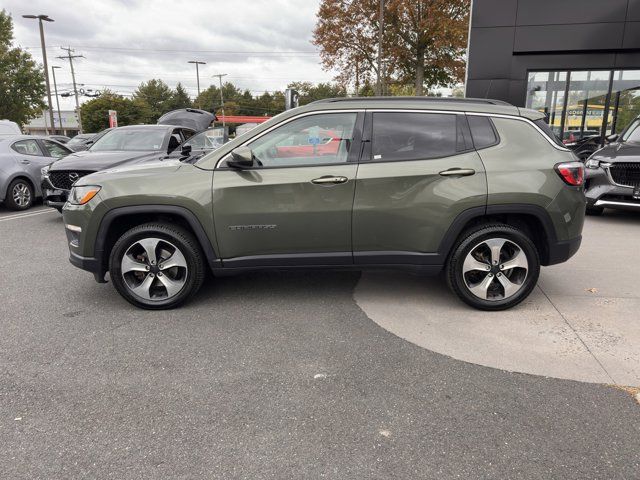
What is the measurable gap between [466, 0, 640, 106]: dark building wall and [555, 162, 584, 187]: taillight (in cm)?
1015

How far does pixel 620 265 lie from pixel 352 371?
4.12 metres

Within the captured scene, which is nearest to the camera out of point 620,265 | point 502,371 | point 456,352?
point 502,371

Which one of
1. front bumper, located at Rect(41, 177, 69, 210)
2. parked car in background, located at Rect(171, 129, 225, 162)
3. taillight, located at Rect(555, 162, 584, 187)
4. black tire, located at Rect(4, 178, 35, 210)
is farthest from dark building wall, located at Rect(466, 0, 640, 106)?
black tire, located at Rect(4, 178, 35, 210)

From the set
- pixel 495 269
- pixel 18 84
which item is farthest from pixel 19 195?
pixel 18 84

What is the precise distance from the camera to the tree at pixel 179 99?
107438mm

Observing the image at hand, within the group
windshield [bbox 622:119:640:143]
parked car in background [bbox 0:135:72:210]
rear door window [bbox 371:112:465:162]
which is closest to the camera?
rear door window [bbox 371:112:465:162]

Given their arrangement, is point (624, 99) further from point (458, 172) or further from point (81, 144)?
point (81, 144)

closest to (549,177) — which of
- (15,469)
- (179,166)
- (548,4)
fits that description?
(179,166)

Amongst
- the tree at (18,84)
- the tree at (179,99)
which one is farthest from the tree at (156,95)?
the tree at (18,84)

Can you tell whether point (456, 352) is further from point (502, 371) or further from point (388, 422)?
point (388, 422)

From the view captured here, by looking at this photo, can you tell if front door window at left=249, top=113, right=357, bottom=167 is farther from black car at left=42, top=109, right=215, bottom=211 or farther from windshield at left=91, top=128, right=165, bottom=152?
windshield at left=91, top=128, right=165, bottom=152

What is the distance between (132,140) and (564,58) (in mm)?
12099

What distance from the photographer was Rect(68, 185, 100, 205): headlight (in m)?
4.10

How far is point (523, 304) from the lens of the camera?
4.39 m
